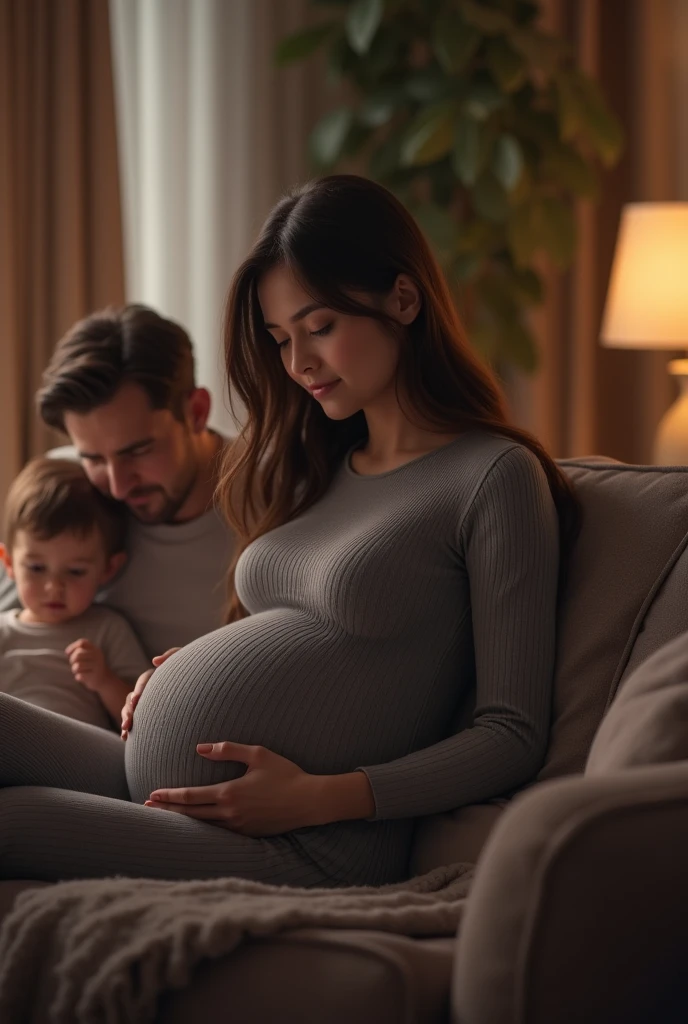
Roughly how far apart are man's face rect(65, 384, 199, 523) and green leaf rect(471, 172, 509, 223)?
1.40 m

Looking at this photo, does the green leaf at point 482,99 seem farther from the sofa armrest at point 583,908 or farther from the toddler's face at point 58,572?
the sofa armrest at point 583,908

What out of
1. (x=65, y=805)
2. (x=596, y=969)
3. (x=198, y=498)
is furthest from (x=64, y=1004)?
(x=198, y=498)

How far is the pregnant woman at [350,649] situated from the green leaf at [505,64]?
164 cm

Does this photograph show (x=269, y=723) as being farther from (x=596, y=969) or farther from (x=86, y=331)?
(x=86, y=331)

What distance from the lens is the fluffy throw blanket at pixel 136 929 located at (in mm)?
965

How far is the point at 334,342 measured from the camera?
149 centimetres

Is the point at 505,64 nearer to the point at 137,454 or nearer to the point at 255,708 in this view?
the point at 137,454

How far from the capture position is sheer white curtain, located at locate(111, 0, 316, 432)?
3291mm

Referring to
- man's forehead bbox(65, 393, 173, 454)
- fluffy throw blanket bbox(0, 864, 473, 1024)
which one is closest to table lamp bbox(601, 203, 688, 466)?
man's forehead bbox(65, 393, 173, 454)

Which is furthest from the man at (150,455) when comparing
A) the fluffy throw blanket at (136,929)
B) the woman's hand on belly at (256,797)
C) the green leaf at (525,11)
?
Result: the green leaf at (525,11)

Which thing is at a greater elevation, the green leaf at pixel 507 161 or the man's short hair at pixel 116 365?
the green leaf at pixel 507 161

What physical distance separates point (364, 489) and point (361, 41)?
1.81 meters

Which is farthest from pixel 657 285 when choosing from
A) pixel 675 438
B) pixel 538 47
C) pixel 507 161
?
pixel 538 47

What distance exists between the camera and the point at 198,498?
6.54 ft
